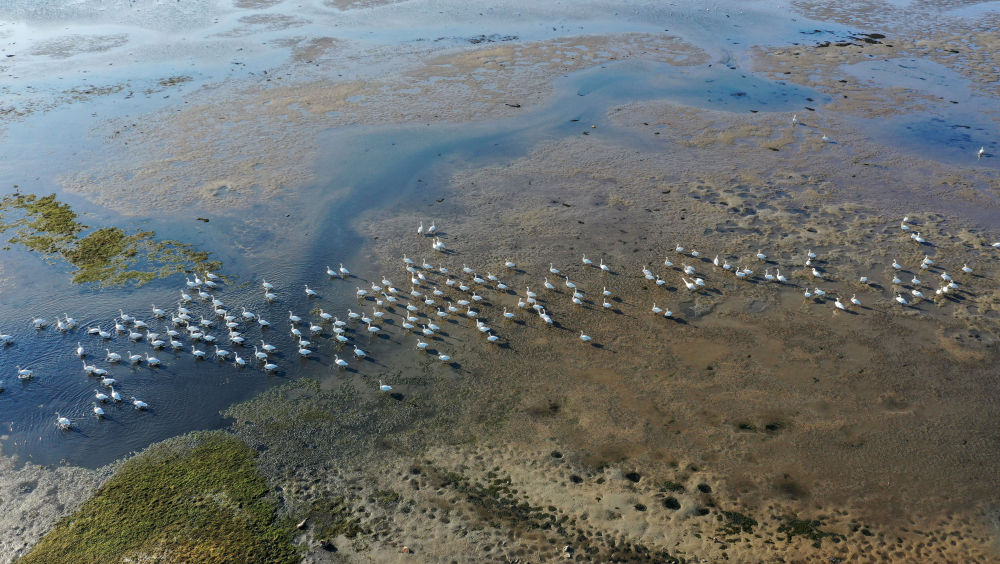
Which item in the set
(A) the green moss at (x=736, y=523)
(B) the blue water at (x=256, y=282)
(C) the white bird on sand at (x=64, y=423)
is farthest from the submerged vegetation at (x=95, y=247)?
(A) the green moss at (x=736, y=523)

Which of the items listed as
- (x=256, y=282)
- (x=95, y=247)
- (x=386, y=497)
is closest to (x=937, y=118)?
(x=386, y=497)

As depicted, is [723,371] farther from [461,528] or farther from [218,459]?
[218,459]

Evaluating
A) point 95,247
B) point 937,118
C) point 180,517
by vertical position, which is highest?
point 937,118

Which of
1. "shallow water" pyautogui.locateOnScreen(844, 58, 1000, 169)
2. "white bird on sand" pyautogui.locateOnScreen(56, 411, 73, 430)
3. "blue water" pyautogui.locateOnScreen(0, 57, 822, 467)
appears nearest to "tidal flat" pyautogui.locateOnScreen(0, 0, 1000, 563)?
"blue water" pyautogui.locateOnScreen(0, 57, 822, 467)

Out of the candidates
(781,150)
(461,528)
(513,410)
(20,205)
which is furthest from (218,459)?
(781,150)

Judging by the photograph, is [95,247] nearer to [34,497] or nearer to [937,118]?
[34,497]

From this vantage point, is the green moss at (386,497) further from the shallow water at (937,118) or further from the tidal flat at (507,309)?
the shallow water at (937,118)
